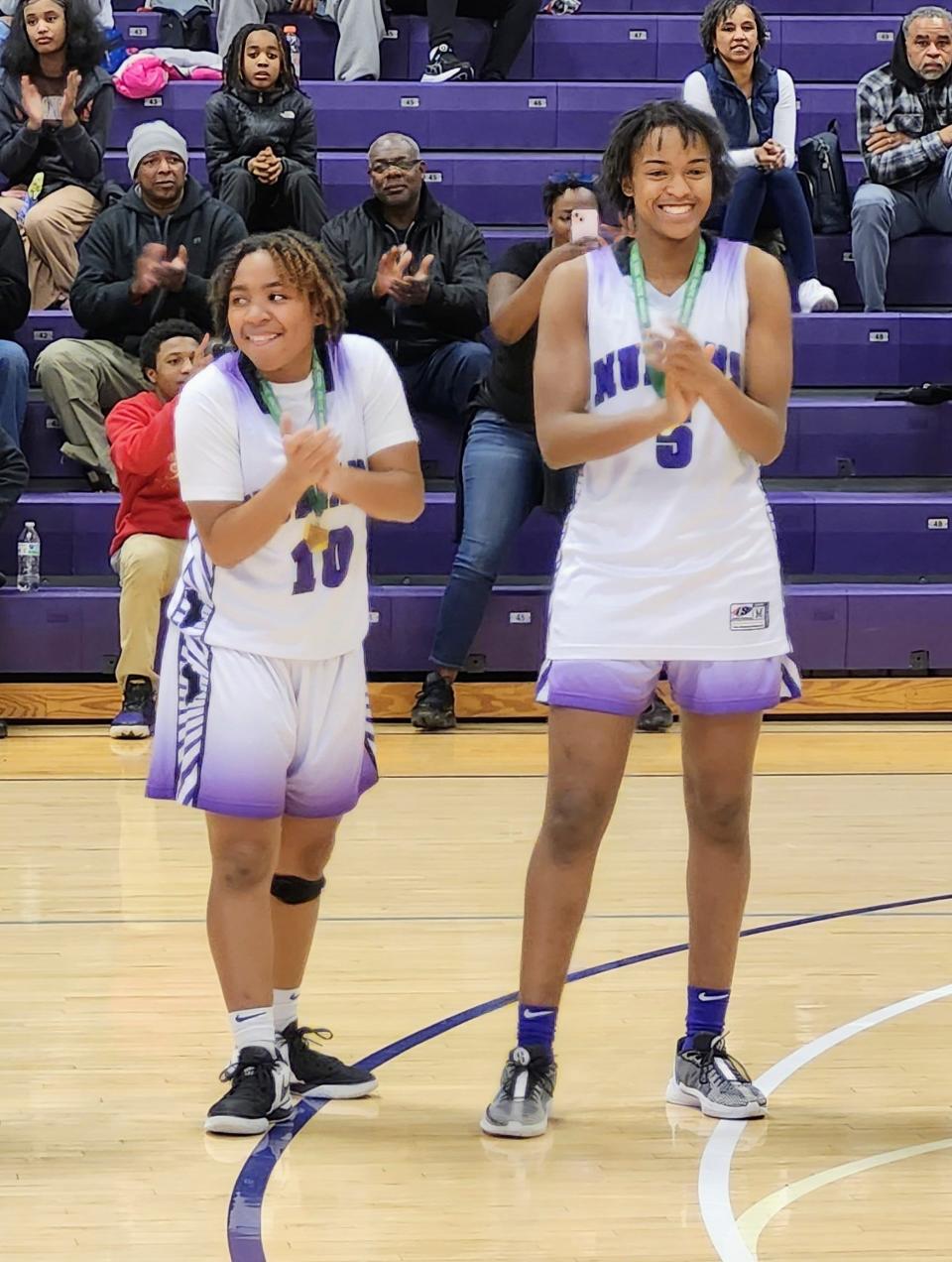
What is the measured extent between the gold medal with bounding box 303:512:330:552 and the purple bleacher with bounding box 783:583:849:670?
4532 millimetres

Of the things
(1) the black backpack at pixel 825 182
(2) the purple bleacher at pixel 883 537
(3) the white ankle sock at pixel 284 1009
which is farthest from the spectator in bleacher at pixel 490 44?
(3) the white ankle sock at pixel 284 1009

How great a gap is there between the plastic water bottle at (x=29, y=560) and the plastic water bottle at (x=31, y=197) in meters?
1.84

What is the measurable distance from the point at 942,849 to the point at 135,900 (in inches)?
87.3

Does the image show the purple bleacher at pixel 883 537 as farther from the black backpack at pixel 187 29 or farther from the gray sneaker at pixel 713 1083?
the gray sneaker at pixel 713 1083

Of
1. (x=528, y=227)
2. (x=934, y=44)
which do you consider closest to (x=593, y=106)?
(x=528, y=227)

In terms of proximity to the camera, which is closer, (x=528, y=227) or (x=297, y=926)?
(x=297, y=926)

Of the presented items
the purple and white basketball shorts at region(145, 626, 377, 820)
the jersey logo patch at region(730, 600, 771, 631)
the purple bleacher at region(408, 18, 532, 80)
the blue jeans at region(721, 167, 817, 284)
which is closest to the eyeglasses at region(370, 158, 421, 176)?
the blue jeans at region(721, 167, 817, 284)

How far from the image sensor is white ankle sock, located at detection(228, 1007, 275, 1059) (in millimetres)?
3189

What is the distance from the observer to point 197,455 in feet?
10.2

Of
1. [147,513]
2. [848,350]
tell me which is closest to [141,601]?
[147,513]

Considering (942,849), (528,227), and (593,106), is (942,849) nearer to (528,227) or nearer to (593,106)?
(528,227)

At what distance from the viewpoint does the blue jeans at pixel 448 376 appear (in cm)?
778

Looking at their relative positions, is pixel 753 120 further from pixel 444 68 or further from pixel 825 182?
pixel 444 68

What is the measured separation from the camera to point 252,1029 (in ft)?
10.5
